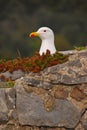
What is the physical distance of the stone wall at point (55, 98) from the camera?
14953mm

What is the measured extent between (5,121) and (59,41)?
3548 cm

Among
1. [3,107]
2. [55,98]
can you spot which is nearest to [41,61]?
[55,98]

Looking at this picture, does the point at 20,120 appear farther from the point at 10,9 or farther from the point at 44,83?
the point at 10,9

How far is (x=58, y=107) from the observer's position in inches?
589

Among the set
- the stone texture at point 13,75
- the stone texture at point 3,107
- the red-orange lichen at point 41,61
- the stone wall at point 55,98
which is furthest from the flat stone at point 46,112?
the stone texture at point 13,75

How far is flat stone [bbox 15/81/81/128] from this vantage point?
14.9 m

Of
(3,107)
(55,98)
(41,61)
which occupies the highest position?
(41,61)

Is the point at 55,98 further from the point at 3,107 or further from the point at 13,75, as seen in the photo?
the point at 13,75

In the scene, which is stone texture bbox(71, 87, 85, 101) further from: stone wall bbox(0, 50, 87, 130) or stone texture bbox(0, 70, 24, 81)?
stone texture bbox(0, 70, 24, 81)

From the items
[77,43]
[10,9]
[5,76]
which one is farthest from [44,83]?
[10,9]

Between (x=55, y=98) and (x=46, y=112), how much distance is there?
330 millimetres

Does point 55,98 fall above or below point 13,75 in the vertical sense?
below

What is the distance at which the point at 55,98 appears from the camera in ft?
49.2

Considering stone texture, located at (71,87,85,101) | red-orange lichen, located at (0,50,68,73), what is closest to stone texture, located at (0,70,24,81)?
red-orange lichen, located at (0,50,68,73)
